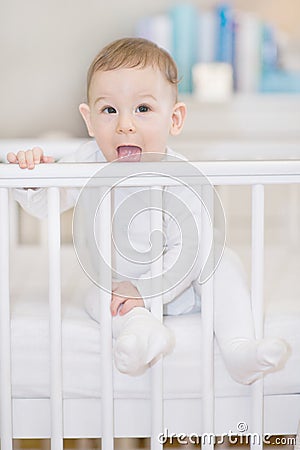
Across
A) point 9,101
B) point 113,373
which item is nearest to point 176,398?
point 113,373

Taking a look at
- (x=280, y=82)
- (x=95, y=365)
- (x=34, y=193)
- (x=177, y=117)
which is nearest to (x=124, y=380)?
(x=95, y=365)

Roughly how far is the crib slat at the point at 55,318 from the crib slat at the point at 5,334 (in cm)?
6

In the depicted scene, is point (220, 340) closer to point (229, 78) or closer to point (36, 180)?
point (36, 180)

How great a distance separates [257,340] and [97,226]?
29 centimetres

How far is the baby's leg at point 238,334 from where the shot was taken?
116 centimetres

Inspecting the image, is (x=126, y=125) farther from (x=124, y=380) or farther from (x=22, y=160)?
(x=124, y=380)

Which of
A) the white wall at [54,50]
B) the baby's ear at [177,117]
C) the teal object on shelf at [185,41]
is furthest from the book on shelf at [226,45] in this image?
the baby's ear at [177,117]

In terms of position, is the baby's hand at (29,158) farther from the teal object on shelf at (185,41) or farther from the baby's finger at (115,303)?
the teal object on shelf at (185,41)

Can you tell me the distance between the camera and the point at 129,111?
1.30 metres

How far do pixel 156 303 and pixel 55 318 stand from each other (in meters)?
0.15

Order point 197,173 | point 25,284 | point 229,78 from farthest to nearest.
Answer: point 229,78 < point 25,284 < point 197,173

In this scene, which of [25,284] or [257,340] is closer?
[257,340]

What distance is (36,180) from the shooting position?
117cm

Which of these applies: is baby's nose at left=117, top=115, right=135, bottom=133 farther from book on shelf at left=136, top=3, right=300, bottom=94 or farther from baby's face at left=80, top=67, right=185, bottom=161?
book on shelf at left=136, top=3, right=300, bottom=94
